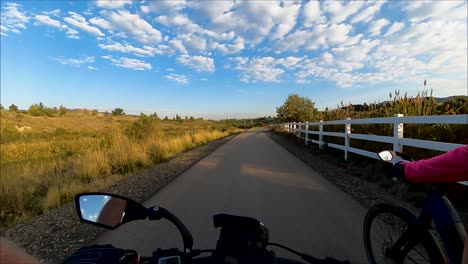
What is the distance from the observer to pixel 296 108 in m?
44.2

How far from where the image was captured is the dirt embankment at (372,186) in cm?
590

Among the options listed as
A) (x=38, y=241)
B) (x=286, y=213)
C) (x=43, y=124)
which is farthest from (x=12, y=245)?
(x=43, y=124)

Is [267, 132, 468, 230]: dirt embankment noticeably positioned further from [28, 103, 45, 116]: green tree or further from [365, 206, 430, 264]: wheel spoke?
[28, 103, 45, 116]: green tree

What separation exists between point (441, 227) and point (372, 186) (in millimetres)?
5544

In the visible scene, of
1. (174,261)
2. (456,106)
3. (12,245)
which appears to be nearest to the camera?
(12,245)

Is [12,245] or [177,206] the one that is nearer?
[12,245]

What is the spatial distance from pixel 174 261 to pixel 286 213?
12.6 ft

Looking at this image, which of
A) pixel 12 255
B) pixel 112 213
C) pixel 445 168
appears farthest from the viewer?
pixel 445 168

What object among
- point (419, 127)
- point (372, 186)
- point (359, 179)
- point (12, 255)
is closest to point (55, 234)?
point (12, 255)

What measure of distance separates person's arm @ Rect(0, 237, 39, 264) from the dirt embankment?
13.9 ft

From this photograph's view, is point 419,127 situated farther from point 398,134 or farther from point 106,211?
point 106,211

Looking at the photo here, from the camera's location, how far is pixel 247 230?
6.03 ft

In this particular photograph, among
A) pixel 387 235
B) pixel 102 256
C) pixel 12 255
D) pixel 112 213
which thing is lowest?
pixel 387 235

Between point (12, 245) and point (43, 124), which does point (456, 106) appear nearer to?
point (12, 245)
